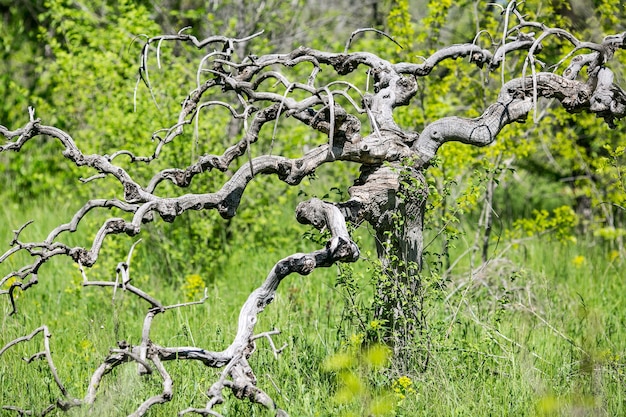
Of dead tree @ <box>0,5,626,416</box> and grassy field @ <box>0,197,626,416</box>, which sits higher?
dead tree @ <box>0,5,626,416</box>

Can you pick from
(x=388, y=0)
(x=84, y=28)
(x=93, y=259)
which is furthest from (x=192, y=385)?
(x=388, y=0)

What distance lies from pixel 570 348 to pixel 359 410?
158 cm

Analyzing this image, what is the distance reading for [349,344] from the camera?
13.6ft

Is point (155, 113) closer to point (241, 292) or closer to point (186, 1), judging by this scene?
point (241, 292)

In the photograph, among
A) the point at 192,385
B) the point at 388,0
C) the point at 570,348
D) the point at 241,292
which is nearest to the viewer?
the point at 192,385

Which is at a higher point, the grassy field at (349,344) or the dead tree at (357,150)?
the dead tree at (357,150)

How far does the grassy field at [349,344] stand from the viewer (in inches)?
151

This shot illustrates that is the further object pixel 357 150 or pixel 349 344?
pixel 349 344

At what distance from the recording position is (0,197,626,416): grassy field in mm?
3848

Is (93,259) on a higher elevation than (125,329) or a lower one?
higher

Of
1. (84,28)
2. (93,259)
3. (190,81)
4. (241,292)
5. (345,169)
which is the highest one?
(84,28)

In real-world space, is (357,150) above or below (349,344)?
above

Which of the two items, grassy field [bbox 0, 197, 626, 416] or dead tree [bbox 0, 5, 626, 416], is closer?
dead tree [bbox 0, 5, 626, 416]

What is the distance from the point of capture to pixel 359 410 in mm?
3824
